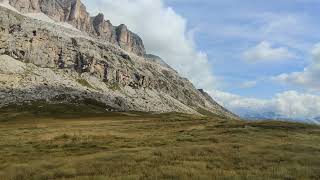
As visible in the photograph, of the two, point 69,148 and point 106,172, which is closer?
point 106,172

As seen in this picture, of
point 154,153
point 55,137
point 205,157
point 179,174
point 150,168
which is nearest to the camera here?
point 179,174

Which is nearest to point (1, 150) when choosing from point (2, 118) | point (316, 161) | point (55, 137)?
point (55, 137)

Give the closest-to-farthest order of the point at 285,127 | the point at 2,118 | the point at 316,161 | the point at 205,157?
the point at 316,161
the point at 205,157
the point at 285,127
the point at 2,118

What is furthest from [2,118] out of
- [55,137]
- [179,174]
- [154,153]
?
[179,174]

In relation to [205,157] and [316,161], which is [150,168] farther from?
[316,161]

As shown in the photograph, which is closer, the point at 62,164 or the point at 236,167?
the point at 236,167

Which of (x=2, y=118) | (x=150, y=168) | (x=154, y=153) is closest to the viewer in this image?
(x=150, y=168)

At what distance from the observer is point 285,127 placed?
79.4 m

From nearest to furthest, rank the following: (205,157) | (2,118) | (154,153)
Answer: (205,157) < (154,153) < (2,118)

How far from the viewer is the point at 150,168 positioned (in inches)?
1281

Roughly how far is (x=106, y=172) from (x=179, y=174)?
203 inches

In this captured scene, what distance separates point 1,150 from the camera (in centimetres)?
5112

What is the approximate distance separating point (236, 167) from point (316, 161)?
659 centimetres

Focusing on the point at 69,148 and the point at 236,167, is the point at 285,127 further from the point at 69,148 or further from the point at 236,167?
the point at 236,167
